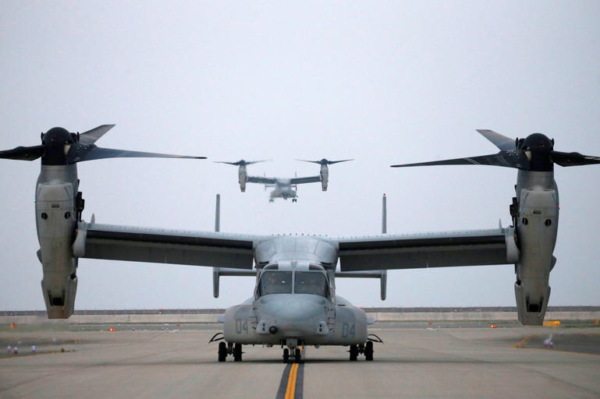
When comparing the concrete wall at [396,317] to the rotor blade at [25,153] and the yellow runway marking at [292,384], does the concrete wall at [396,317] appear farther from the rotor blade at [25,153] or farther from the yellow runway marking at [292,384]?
the yellow runway marking at [292,384]

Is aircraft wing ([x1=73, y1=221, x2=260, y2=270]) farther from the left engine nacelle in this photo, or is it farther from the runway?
the runway

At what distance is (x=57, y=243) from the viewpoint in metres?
23.1

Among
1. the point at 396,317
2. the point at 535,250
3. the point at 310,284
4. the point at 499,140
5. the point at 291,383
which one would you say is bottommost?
the point at 396,317

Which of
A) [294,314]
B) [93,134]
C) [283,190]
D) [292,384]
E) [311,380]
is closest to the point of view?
[292,384]

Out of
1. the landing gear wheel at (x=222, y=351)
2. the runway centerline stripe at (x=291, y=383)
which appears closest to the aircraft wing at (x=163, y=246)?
Result: the landing gear wheel at (x=222, y=351)

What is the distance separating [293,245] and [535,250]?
21.4 feet

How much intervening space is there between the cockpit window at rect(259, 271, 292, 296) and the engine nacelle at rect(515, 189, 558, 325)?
6331 mm

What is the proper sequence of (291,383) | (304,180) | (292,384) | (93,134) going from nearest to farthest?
1. (292,384)
2. (291,383)
3. (93,134)
4. (304,180)

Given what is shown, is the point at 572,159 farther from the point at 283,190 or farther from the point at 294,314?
the point at 283,190

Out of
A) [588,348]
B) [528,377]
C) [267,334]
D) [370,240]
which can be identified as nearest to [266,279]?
[267,334]

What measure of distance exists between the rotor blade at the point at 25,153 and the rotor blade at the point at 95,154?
73 cm

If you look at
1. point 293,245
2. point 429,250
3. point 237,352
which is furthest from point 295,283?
point 429,250

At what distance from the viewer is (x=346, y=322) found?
23078 mm

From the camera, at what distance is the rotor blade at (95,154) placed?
23.2 metres
